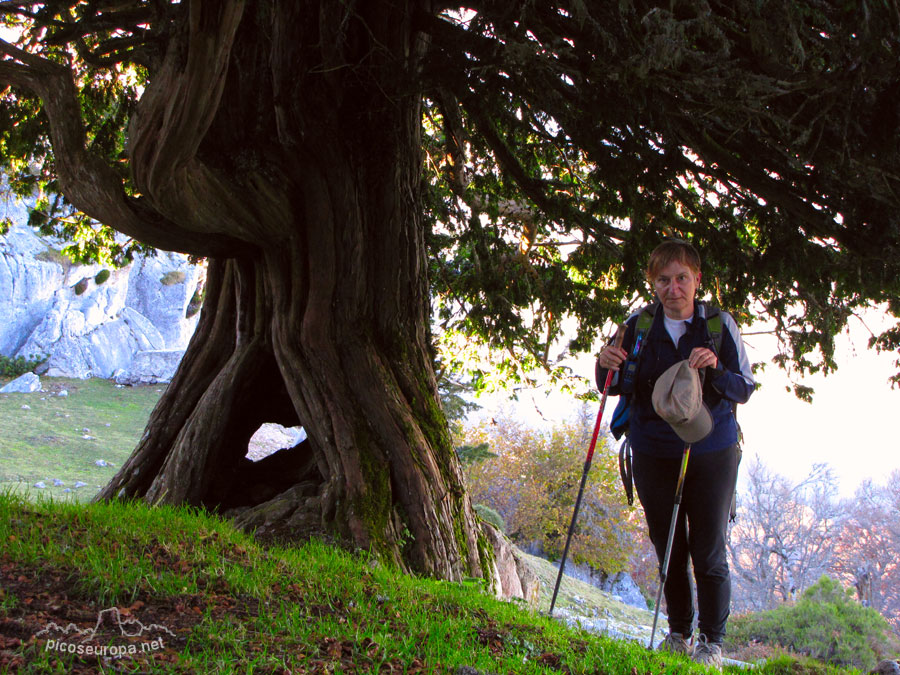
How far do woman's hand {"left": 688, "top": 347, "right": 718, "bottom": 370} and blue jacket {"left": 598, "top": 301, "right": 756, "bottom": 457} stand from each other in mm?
61

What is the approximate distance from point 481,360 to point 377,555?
566cm

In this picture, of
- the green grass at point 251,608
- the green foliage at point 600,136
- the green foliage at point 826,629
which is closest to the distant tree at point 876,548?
the green foliage at point 826,629

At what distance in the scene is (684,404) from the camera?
312 centimetres

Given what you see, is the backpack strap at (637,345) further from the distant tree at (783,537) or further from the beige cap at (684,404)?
the distant tree at (783,537)

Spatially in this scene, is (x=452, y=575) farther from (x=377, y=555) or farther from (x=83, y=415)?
(x=83, y=415)

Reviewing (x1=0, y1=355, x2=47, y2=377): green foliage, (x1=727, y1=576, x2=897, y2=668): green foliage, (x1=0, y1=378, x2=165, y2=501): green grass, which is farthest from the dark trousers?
(x1=0, y1=355, x2=47, y2=377): green foliage

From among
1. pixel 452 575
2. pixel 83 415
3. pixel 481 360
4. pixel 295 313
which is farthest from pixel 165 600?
pixel 83 415

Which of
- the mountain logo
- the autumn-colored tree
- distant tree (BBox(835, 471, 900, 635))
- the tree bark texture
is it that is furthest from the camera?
distant tree (BBox(835, 471, 900, 635))

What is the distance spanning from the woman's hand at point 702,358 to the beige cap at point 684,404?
29 millimetres

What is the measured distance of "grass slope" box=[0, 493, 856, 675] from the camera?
2.19m

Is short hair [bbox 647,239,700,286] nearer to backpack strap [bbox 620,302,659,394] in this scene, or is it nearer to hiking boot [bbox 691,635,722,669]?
backpack strap [bbox 620,302,659,394]

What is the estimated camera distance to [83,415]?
24.9 m

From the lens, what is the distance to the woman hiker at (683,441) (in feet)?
10.7

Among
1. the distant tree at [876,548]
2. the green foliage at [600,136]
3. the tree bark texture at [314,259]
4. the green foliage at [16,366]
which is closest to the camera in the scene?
the green foliage at [600,136]
